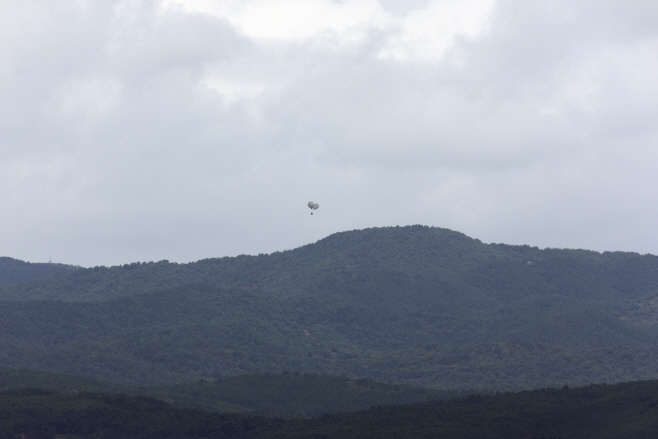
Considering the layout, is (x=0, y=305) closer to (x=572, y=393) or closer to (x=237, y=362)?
(x=237, y=362)

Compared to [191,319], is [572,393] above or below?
below

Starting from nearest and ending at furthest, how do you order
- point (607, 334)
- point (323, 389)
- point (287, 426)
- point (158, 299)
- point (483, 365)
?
point (287, 426) → point (323, 389) → point (483, 365) → point (607, 334) → point (158, 299)

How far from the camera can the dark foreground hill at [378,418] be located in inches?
2496

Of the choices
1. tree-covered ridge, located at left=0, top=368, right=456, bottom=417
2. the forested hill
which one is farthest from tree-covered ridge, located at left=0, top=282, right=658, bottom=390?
tree-covered ridge, located at left=0, top=368, right=456, bottom=417

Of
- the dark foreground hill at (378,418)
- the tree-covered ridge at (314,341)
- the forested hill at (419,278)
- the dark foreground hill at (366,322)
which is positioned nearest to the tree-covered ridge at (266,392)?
the dark foreground hill at (378,418)

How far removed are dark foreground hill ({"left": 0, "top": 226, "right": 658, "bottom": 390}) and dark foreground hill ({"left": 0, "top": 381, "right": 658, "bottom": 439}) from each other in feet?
138

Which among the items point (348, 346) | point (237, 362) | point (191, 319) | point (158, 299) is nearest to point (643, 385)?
point (237, 362)

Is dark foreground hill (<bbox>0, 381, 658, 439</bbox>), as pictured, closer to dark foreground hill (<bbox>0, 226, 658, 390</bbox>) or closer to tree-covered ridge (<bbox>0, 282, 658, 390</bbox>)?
tree-covered ridge (<bbox>0, 282, 658, 390</bbox>)

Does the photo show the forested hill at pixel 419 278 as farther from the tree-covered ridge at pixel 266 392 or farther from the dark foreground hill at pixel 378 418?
the dark foreground hill at pixel 378 418

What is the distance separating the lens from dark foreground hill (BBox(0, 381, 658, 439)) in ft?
208

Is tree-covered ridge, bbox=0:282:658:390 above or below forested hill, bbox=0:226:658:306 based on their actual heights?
below

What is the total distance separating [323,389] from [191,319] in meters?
60.0

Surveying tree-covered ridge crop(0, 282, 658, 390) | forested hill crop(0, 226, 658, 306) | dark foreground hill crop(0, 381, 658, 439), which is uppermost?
forested hill crop(0, 226, 658, 306)

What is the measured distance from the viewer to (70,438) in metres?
72.6
